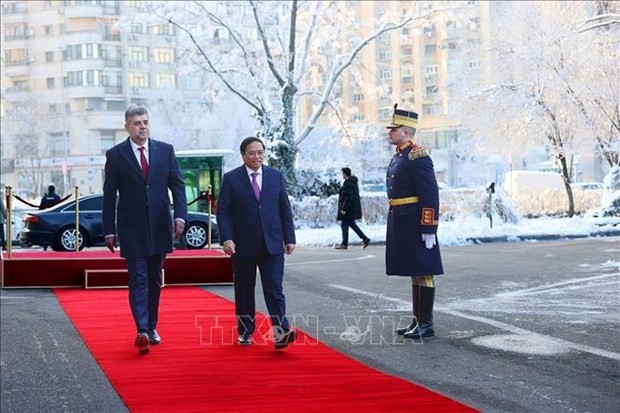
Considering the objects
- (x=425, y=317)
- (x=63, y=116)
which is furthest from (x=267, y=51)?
(x=63, y=116)

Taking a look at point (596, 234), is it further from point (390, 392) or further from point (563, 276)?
point (390, 392)

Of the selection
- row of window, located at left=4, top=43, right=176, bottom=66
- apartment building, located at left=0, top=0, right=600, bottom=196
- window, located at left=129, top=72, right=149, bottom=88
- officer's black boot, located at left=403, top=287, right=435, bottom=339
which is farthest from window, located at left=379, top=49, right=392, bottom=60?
officer's black boot, located at left=403, top=287, right=435, bottom=339

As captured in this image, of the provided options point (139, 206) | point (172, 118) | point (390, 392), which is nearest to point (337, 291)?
point (139, 206)

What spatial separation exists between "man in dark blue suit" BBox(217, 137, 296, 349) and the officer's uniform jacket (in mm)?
998

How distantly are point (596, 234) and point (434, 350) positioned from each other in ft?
58.1

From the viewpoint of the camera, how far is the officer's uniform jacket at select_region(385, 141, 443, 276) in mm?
8430

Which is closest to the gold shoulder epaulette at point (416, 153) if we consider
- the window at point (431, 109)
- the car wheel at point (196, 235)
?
the car wheel at point (196, 235)

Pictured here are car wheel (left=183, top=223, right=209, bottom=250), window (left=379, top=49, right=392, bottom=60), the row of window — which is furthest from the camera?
window (left=379, top=49, right=392, bottom=60)

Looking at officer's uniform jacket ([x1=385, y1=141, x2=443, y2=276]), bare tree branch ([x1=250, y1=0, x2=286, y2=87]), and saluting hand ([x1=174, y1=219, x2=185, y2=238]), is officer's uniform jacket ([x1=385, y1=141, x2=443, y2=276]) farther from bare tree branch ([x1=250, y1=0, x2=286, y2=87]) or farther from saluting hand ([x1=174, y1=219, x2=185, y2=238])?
bare tree branch ([x1=250, y1=0, x2=286, y2=87])

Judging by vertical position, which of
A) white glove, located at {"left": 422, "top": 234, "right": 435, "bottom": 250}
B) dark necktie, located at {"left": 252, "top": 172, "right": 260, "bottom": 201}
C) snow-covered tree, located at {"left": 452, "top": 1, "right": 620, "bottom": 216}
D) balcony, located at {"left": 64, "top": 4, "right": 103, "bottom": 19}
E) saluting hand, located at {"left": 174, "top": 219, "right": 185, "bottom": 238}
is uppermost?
balcony, located at {"left": 64, "top": 4, "right": 103, "bottom": 19}

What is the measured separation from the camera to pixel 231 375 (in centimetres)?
686

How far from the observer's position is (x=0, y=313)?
11.0 metres

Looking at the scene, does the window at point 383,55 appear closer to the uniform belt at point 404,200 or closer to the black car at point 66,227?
the black car at point 66,227

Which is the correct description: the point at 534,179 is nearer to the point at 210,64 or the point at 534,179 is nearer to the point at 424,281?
the point at 210,64
